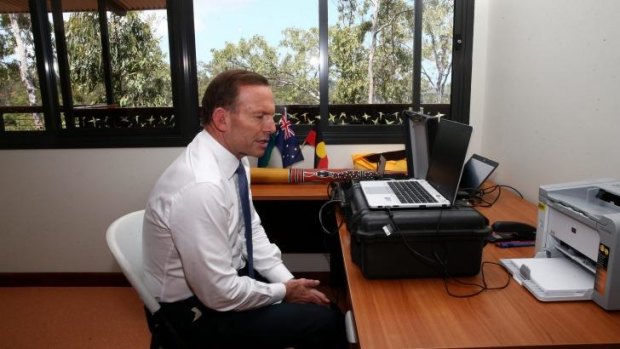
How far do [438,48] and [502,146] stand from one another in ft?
2.77

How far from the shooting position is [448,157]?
4.83ft

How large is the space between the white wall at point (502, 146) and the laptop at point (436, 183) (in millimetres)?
A: 607

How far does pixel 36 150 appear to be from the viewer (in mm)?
2863

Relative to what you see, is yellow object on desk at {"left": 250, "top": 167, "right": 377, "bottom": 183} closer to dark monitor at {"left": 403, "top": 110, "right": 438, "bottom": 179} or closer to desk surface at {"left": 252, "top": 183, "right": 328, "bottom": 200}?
desk surface at {"left": 252, "top": 183, "right": 328, "bottom": 200}

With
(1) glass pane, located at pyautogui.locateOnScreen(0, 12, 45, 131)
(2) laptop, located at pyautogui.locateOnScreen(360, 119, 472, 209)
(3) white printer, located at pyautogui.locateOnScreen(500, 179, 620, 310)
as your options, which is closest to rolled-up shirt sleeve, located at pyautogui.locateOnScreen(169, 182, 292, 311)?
(2) laptop, located at pyautogui.locateOnScreen(360, 119, 472, 209)

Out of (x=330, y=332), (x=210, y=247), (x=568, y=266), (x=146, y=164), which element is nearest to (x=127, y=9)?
(x=146, y=164)

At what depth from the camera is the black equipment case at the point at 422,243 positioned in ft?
3.79

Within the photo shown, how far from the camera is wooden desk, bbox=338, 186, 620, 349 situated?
0.90 metres

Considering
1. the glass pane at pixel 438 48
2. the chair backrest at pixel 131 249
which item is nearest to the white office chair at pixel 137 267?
the chair backrest at pixel 131 249

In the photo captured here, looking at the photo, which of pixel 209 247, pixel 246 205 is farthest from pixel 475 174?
pixel 209 247

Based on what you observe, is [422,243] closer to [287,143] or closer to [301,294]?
[301,294]

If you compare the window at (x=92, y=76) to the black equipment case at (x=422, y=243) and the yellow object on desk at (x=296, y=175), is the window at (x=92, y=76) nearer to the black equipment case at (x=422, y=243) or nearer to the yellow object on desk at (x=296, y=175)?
the yellow object on desk at (x=296, y=175)

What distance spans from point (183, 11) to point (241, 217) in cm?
185

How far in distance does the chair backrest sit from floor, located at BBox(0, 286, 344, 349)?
44.1 inches
